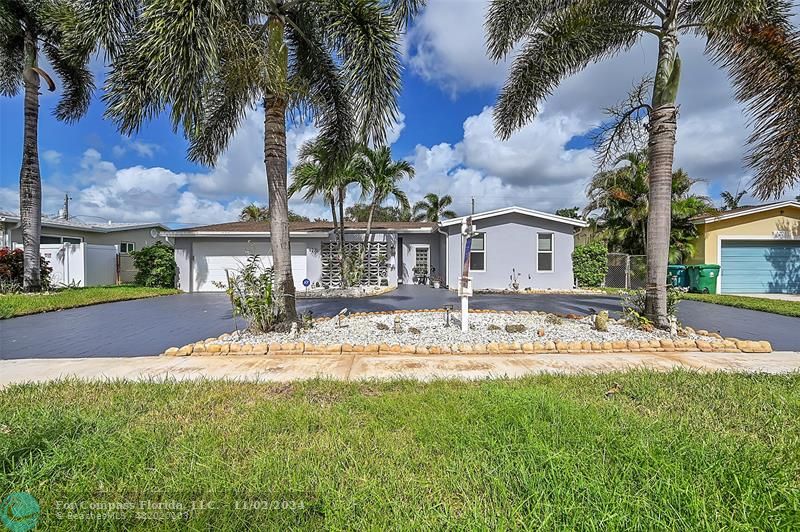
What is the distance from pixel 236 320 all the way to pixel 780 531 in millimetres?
8315

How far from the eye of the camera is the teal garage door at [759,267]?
46.2 feet

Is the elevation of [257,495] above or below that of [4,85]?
below

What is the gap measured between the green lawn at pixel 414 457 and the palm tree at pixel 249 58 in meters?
3.48

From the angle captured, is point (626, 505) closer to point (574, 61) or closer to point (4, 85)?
point (574, 61)

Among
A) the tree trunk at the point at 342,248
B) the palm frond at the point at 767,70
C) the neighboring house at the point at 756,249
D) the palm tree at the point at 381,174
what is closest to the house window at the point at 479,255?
the palm tree at the point at 381,174

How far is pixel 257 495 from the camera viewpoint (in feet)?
6.41

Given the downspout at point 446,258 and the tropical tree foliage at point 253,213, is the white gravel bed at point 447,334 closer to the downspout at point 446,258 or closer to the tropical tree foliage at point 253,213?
the downspout at point 446,258

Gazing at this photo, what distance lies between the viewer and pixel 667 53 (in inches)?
240

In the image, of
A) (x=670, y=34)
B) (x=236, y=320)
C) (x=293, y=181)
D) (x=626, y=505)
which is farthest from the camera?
(x=293, y=181)

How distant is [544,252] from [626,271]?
351 cm

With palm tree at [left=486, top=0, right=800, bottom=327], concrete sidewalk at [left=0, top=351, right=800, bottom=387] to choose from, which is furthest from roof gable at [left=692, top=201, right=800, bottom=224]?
concrete sidewalk at [left=0, top=351, right=800, bottom=387]

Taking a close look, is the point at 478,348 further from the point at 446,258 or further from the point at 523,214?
the point at 523,214

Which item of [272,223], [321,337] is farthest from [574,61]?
[321,337]

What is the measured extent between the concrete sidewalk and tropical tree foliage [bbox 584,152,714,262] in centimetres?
1116
